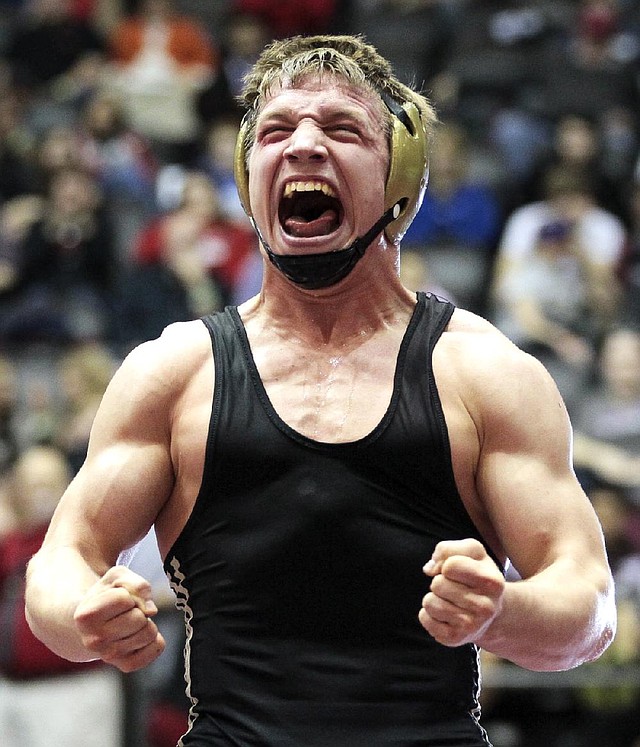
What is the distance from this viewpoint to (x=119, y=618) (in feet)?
8.21

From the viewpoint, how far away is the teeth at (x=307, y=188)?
3.06m

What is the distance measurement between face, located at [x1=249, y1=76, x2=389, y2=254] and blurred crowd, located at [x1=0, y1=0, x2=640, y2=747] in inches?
99.2

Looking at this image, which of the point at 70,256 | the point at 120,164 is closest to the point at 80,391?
the point at 70,256

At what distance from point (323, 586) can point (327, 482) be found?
21 centimetres

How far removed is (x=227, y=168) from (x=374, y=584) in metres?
6.63

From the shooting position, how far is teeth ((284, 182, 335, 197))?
3057 mm

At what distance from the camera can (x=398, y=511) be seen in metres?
2.95

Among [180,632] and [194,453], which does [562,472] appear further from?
[180,632]

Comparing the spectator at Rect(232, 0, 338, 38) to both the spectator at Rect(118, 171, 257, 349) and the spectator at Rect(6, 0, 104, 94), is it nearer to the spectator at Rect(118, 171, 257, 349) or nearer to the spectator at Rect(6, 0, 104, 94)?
the spectator at Rect(6, 0, 104, 94)

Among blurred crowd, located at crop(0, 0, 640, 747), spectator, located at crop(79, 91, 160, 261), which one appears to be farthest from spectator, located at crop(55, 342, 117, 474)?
spectator, located at crop(79, 91, 160, 261)

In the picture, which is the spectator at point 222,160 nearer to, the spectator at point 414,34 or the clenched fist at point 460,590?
the spectator at point 414,34

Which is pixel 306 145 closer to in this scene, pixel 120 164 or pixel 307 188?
pixel 307 188

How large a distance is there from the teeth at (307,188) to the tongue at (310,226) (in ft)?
0.19

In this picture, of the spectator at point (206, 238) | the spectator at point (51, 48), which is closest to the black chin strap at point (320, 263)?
the spectator at point (206, 238)
